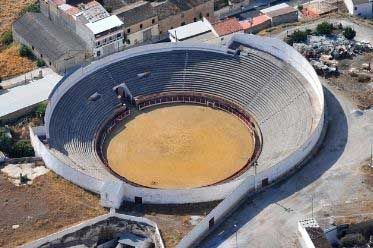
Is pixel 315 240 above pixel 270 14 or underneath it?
underneath

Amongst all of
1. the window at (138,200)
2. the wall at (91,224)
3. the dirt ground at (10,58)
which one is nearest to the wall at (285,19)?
the dirt ground at (10,58)

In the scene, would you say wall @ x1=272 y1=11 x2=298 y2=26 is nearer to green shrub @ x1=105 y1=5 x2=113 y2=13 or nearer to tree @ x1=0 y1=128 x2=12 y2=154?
green shrub @ x1=105 y1=5 x2=113 y2=13

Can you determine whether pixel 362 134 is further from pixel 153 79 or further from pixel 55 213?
pixel 55 213

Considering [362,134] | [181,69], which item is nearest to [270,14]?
[181,69]

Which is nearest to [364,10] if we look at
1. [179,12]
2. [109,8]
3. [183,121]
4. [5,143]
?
[179,12]

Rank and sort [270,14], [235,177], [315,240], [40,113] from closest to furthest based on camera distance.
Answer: [315,240]
[235,177]
[40,113]
[270,14]

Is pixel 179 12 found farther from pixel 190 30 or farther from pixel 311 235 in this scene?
pixel 311 235
